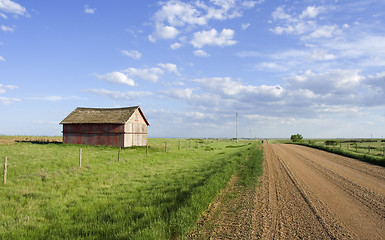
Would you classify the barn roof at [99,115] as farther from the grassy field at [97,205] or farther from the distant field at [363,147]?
the distant field at [363,147]

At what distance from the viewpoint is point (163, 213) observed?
7.28 meters

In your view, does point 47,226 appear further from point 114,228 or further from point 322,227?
point 322,227

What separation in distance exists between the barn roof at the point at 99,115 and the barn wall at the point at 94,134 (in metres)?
0.70

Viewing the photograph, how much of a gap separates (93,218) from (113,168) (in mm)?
9684

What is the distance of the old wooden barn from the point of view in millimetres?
37281

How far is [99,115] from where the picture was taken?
136 ft

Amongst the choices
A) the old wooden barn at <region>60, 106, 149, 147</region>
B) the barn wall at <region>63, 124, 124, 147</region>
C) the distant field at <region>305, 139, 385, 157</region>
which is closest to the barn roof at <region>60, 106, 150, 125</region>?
the old wooden barn at <region>60, 106, 149, 147</region>

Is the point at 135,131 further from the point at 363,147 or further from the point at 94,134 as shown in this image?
the point at 363,147

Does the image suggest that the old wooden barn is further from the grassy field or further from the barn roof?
the grassy field

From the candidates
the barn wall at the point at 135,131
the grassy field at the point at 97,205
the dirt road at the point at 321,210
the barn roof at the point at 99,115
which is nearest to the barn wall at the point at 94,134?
the barn roof at the point at 99,115

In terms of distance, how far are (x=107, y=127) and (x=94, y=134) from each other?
117 inches

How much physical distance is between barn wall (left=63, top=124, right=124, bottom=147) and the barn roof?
705 millimetres

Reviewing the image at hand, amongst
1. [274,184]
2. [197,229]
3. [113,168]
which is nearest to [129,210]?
[197,229]

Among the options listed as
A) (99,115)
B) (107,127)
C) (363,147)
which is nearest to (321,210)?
(107,127)
